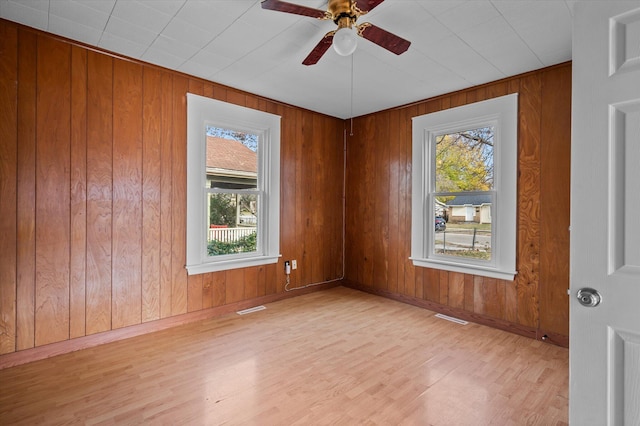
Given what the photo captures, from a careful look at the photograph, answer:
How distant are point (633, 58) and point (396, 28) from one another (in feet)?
5.08

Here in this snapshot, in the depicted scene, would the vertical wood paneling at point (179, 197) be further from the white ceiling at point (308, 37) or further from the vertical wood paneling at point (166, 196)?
the white ceiling at point (308, 37)

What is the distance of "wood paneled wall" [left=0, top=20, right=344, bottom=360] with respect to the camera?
2359 mm

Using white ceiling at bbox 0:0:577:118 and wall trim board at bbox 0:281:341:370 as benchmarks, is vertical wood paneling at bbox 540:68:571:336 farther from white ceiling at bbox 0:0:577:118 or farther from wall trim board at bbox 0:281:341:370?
wall trim board at bbox 0:281:341:370

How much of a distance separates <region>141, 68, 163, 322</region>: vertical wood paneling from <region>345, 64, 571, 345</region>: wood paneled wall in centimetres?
263

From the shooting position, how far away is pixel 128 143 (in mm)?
2871

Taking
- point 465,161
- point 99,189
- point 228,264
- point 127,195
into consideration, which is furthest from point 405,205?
point 99,189

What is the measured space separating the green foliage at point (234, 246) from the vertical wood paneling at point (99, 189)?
1016 millimetres

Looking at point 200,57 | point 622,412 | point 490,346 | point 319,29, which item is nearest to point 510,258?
point 490,346

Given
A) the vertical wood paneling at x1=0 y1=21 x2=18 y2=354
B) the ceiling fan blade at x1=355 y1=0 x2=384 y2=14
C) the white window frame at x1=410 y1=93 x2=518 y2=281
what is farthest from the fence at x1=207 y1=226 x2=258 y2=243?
the ceiling fan blade at x1=355 y1=0 x2=384 y2=14

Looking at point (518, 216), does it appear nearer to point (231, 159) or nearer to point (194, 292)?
point (231, 159)

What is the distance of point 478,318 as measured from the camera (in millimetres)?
3354

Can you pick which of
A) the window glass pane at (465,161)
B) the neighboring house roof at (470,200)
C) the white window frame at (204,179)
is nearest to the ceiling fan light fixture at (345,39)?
the white window frame at (204,179)

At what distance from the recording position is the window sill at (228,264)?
10.8ft

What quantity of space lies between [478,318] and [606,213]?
2.54m
